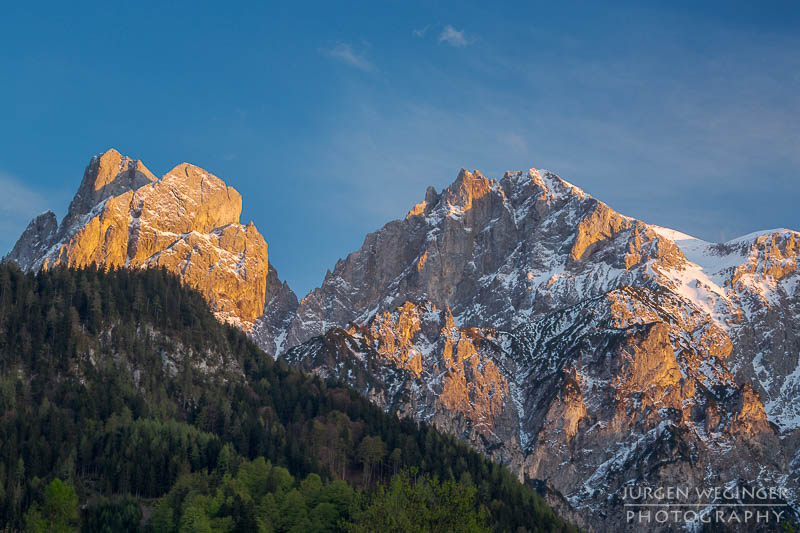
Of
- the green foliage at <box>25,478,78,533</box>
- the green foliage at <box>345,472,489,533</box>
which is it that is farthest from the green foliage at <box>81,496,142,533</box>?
the green foliage at <box>345,472,489,533</box>

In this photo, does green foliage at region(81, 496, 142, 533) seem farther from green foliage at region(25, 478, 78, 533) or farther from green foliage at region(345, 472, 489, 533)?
green foliage at region(345, 472, 489, 533)

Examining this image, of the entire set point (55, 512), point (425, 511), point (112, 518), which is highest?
point (55, 512)

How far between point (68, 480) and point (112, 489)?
9.37 m

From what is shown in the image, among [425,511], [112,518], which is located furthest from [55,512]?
[425,511]

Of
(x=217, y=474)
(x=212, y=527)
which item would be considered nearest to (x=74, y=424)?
(x=217, y=474)

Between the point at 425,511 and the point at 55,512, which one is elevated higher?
the point at 55,512

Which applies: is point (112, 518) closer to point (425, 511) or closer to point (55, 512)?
point (55, 512)

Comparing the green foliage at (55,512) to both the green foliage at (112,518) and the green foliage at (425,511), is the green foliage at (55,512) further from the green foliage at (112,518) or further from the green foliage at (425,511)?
the green foliage at (425,511)

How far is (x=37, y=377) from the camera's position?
199500mm

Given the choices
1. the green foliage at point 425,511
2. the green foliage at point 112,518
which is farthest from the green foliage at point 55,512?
the green foliage at point 425,511

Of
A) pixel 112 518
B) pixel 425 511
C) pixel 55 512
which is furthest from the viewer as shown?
pixel 112 518

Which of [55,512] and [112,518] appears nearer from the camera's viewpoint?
[55,512]

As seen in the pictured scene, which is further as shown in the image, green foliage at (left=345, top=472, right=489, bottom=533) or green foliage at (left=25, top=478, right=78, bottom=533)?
green foliage at (left=25, top=478, right=78, bottom=533)

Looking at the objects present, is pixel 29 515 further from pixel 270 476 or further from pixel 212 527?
pixel 270 476
